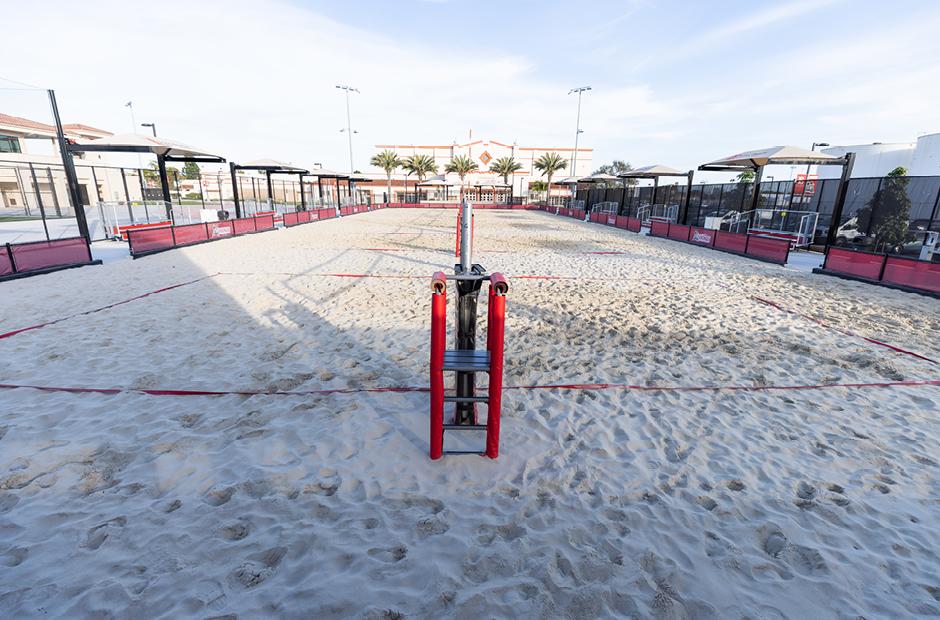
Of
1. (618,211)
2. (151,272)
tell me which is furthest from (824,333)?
(618,211)

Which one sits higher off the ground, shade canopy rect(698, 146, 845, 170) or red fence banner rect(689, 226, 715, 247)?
shade canopy rect(698, 146, 845, 170)

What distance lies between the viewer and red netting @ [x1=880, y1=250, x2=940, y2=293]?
8945mm

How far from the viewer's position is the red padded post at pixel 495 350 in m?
3.13

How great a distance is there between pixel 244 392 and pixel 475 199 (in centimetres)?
5909

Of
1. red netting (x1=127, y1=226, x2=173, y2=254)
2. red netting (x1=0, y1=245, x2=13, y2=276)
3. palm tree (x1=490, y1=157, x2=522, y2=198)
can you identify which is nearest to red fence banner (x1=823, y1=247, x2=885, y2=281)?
red netting (x1=127, y1=226, x2=173, y2=254)

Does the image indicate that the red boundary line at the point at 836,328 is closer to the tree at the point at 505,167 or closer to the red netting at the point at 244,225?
the red netting at the point at 244,225

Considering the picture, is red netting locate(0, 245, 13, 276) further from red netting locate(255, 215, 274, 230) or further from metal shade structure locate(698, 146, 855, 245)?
metal shade structure locate(698, 146, 855, 245)

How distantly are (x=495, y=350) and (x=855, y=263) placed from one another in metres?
12.4

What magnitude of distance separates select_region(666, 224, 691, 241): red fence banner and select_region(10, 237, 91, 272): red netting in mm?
21081

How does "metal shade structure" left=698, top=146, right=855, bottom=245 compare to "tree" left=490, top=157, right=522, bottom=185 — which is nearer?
"metal shade structure" left=698, top=146, right=855, bottom=245

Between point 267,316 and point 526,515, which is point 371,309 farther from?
point 526,515

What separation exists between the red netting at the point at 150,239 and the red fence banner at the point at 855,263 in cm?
1972

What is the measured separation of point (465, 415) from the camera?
399cm

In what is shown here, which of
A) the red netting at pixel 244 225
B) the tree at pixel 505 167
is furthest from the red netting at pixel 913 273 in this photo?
the tree at pixel 505 167
